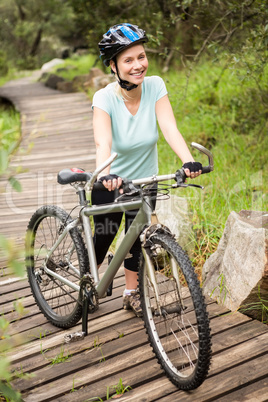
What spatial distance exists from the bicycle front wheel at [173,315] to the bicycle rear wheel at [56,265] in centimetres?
53

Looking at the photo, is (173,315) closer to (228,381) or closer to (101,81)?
(228,381)

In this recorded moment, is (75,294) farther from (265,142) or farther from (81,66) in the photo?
(81,66)

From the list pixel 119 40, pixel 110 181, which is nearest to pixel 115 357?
pixel 110 181

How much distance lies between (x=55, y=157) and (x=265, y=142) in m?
3.03

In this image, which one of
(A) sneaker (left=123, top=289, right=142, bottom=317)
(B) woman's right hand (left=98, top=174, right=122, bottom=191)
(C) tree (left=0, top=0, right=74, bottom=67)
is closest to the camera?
(B) woman's right hand (left=98, top=174, right=122, bottom=191)

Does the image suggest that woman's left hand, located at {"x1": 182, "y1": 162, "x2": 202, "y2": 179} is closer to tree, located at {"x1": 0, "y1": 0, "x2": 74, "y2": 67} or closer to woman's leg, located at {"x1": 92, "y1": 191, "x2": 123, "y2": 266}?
woman's leg, located at {"x1": 92, "y1": 191, "x2": 123, "y2": 266}

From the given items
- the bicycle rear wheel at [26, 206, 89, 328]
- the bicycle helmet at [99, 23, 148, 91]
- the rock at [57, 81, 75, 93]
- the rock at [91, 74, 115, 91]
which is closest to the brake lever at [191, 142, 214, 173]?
the bicycle helmet at [99, 23, 148, 91]

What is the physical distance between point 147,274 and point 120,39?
1.21m

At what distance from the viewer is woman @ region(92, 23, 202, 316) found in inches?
105

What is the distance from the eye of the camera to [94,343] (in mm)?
3023

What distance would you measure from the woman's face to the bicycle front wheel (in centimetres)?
85

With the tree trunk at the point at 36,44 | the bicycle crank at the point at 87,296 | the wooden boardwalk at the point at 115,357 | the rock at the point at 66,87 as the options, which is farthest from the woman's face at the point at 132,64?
the tree trunk at the point at 36,44

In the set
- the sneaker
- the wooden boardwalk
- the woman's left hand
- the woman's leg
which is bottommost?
the wooden boardwalk

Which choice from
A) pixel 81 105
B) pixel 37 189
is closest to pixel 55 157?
pixel 37 189
